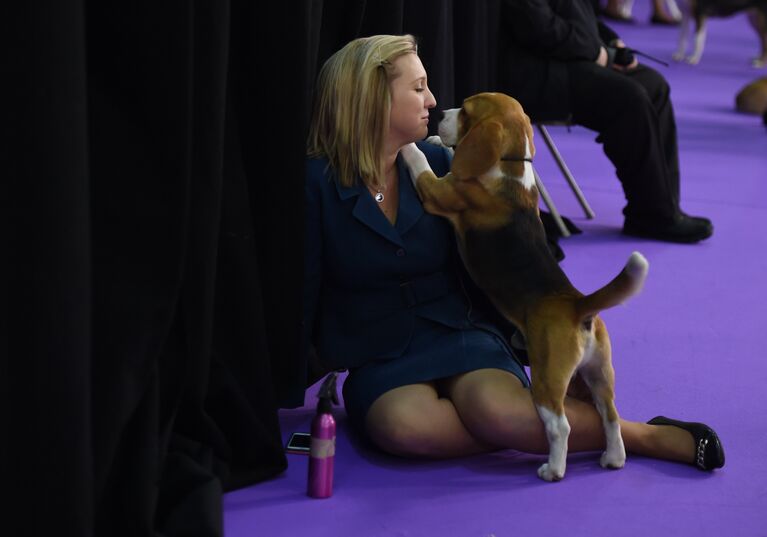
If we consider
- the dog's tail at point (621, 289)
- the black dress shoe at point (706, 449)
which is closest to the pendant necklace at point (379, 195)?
the dog's tail at point (621, 289)

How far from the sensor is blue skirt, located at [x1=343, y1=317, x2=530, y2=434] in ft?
9.12

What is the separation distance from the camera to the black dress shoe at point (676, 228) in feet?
16.5

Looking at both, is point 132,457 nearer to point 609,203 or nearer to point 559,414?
point 559,414

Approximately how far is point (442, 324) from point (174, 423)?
2.38 feet

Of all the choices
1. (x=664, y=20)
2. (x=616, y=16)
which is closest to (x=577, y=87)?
(x=616, y=16)

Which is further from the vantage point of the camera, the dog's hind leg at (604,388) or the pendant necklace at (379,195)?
the pendant necklace at (379,195)

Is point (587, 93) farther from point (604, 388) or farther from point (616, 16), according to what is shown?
point (616, 16)

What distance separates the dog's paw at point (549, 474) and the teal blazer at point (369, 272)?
1.38ft

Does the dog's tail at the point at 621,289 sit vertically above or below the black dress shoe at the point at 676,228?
above

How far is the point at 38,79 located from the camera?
5.70 feet

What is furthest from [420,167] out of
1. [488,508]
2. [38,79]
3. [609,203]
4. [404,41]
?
[609,203]

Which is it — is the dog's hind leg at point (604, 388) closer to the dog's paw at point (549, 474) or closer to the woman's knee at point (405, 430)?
the dog's paw at point (549, 474)

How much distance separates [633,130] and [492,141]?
89.7 inches

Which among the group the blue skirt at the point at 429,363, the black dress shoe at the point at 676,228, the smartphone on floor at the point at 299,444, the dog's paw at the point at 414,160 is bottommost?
the black dress shoe at the point at 676,228
